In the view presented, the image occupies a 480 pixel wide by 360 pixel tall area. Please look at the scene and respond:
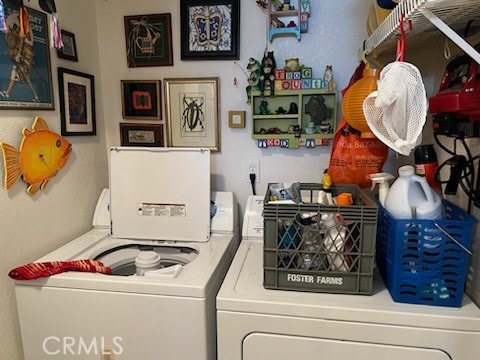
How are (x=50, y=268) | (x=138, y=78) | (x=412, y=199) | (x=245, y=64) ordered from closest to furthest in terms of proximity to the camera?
(x=412, y=199), (x=50, y=268), (x=245, y=64), (x=138, y=78)

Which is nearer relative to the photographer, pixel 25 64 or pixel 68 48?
pixel 25 64

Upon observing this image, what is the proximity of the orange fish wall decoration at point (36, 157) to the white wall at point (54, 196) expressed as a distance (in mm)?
27

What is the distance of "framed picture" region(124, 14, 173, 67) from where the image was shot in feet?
5.63

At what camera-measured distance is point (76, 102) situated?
1.60 m

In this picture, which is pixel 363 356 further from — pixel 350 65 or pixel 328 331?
pixel 350 65

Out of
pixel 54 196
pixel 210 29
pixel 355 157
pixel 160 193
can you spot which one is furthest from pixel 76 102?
pixel 355 157

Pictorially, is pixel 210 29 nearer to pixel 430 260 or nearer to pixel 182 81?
pixel 182 81

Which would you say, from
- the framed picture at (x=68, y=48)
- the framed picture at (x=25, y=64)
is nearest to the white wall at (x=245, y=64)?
the framed picture at (x=68, y=48)

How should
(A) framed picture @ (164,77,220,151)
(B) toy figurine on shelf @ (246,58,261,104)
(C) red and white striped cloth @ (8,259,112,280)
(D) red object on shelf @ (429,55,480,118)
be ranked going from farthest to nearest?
1. (A) framed picture @ (164,77,220,151)
2. (B) toy figurine on shelf @ (246,58,261,104)
3. (C) red and white striped cloth @ (8,259,112,280)
4. (D) red object on shelf @ (429,55,480,118)

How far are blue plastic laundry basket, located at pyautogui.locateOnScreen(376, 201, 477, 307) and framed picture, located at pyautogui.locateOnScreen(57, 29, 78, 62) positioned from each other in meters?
1.53

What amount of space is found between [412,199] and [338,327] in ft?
1.49

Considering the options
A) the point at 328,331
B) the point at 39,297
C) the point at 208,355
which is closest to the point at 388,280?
the point at 328,331

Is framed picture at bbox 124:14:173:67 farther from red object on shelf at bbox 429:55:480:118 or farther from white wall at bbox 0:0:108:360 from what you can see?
red object on shelf at bbox 429:55:480:118

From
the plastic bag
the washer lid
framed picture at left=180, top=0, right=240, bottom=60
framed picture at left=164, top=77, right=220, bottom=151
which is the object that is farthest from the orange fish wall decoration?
the plastic bag
